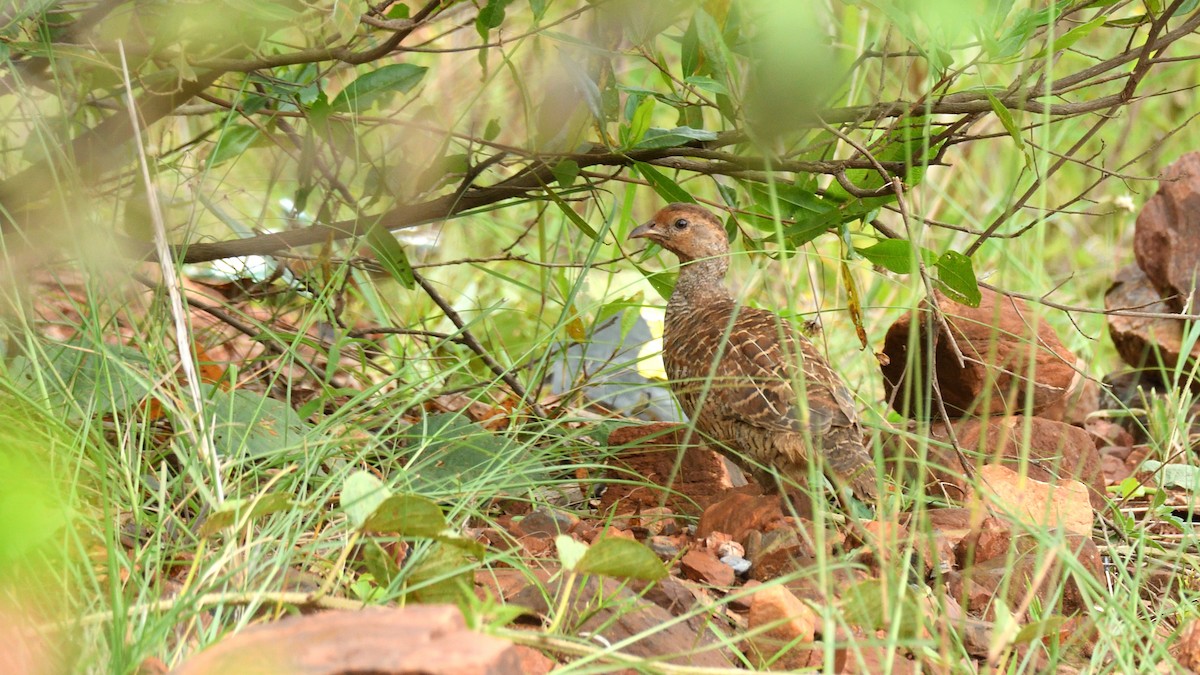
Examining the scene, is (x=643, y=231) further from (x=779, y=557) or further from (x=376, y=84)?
(x=779, y=557)

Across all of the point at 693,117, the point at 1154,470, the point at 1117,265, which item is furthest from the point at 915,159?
the point at 1117,265

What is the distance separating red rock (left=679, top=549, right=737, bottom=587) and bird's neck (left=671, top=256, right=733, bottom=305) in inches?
60.2

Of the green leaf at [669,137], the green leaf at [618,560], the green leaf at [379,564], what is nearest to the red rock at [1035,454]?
the green leaf at [669,137]

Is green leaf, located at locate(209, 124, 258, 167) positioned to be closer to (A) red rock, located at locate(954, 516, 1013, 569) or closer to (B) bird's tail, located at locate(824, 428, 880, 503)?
(B) bird's tail, located at locate(824, 428, 880, 503)

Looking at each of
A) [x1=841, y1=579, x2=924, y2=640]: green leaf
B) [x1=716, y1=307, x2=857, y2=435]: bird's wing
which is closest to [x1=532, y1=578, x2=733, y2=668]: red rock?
[x1=841, y1=579, x2=924, y2=640]: green leaf

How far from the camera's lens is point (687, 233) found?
4055mm

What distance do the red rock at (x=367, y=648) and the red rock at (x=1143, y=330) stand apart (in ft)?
11.0

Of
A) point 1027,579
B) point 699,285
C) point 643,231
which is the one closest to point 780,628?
point 1027,579

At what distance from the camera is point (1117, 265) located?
19.6 ft

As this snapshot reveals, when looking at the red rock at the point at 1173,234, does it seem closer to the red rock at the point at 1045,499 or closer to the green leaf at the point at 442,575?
the red rock at the point at 1045,499

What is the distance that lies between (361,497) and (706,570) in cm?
85

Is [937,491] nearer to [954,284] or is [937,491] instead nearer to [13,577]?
[954,284]

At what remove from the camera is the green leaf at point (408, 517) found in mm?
1888

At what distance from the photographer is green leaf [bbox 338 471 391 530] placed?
190 centimetres
